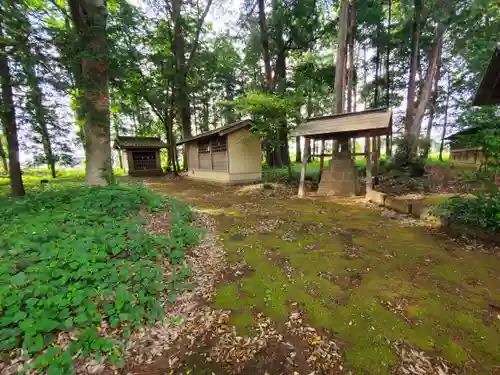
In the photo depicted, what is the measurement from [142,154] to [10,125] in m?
13.8

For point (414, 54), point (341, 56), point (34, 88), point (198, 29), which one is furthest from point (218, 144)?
point (414, 54)

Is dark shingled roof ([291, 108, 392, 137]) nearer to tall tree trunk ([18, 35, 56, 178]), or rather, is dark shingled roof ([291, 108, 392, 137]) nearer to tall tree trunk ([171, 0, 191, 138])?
tall tree trunk ([18, 35, 56, 178])

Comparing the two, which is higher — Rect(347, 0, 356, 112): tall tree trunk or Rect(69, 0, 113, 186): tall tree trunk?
Rect(347, 0, 356, 112): tall tree trunk

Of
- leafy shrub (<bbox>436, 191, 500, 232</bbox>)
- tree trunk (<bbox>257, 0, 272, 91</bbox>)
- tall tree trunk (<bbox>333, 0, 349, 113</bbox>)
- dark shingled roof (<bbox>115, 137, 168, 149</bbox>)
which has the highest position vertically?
tree trunk (<bbox>257, 0, 272, 91</bbox>)

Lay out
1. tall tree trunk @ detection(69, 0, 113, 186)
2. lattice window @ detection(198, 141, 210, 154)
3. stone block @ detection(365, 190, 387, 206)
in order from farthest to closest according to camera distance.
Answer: lattice window @ detection(198, 141, 210, 154) → stone block @ detection(365, 190, 387, 206) → tall tree trunk @ detection(69, 0, 113, 186)

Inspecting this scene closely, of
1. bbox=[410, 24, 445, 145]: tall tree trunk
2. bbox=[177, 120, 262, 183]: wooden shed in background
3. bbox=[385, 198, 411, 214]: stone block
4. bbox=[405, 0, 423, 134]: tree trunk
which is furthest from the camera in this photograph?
bbox=[177, 120, 262, 183]: wooden shed in background

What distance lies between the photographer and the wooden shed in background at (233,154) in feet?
38.3

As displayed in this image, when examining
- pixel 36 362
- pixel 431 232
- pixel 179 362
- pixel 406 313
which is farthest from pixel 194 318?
pixel 431 232

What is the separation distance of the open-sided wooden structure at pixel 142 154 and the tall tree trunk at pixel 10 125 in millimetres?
12323

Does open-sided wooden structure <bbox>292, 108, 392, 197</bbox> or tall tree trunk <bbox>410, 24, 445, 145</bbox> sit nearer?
open-sided wooden structure <bbox>292, 108, 392, 197</bbox>

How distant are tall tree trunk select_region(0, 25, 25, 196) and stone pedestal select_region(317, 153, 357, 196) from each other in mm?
9293

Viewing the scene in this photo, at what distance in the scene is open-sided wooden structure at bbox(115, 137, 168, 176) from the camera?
726 inches

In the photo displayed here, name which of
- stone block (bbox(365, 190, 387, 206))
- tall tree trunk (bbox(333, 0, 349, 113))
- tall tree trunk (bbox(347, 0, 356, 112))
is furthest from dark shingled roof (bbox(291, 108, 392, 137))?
tall tree trunk (bbox(347, 0, 356, 112))

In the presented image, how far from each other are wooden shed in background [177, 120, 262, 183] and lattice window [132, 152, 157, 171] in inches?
317
